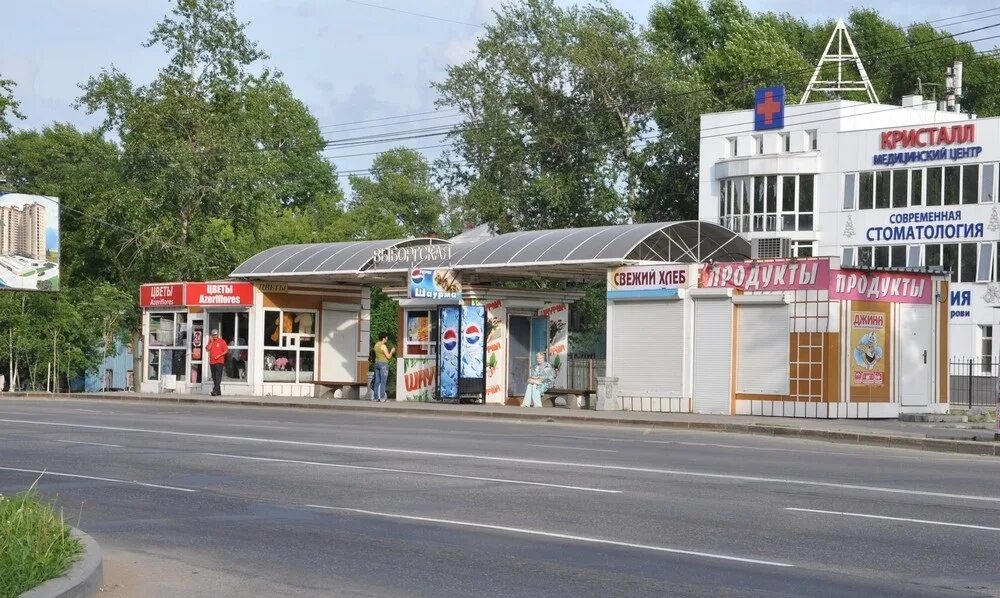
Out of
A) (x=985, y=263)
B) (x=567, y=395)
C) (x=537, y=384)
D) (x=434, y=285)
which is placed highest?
(x=985, y=263)

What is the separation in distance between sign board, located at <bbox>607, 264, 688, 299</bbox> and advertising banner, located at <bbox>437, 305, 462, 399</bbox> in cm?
433

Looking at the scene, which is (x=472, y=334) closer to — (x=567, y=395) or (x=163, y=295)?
(x=567, y=395)

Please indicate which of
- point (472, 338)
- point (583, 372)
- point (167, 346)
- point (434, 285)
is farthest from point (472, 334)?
point (167, 346)

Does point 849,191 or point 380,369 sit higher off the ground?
point 849,191

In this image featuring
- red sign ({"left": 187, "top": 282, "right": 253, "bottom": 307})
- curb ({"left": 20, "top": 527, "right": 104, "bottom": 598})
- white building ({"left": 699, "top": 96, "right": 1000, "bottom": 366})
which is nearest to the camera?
curb ({"left": 20, "top": 527, "right": 104, "bottom": 598})

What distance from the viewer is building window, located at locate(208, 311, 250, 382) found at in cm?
4281

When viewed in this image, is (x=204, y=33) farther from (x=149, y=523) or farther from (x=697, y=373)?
(x=149, y=523)

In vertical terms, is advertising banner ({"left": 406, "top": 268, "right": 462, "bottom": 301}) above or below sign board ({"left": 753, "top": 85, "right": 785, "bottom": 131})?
below

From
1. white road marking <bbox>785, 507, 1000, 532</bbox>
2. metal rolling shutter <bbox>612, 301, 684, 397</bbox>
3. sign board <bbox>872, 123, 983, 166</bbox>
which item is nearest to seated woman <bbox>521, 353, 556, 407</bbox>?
metal rolling shutter <bbox>612, 301, 684, 397</bbox>

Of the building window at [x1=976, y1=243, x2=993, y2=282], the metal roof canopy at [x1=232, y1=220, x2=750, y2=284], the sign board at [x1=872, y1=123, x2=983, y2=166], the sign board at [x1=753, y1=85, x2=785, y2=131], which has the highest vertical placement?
the sign board at [x1=753, y1=85, x2=785, y2=131]

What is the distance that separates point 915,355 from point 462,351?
427 inches

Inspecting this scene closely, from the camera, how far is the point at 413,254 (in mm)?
38750

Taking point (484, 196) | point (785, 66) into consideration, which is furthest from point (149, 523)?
point (785, 66)

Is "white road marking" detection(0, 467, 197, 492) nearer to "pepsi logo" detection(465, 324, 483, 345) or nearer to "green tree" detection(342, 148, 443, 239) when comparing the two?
"pepsi logo" detection(465, 324, 483, 345)
